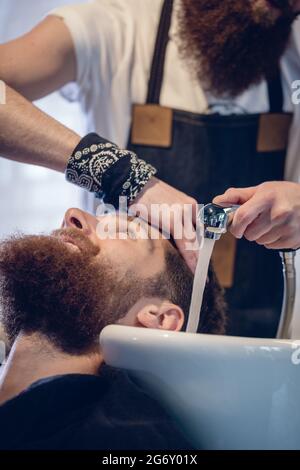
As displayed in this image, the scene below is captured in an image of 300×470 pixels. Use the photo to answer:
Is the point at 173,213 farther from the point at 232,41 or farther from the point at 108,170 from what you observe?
the point at 232,41

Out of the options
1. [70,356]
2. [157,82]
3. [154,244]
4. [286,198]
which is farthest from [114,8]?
[70,356]

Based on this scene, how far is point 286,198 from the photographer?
1.22 metres

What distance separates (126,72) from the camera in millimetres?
1713

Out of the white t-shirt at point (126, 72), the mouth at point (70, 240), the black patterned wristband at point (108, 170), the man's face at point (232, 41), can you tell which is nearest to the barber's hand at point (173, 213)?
the black patterned wristband at point (108, 170)

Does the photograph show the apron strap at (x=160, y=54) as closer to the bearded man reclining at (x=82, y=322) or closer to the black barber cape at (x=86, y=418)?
the bearded man reclining at (x=82, y=322)

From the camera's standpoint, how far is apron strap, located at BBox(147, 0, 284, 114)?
5.69 feet

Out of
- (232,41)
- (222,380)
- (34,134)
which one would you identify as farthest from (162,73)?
Result: (222,380)

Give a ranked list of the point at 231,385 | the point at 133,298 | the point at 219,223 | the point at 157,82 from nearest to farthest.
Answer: the point at 231,385 < the point at 219,223 < the point at 133,298 < the point at 157,82

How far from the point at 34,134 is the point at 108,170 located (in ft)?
0.59

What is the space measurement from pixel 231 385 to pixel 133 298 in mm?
313

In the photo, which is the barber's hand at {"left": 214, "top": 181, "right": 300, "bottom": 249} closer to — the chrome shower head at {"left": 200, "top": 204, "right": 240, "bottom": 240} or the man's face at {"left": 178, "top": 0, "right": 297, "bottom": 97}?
the chrome shower head at {"left": 200, "top": 204, "right": 240, "bottom": 240}

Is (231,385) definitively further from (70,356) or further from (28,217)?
(28,217)

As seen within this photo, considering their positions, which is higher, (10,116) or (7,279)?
(10,116)

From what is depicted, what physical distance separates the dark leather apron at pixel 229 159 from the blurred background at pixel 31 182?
0.82 metres
